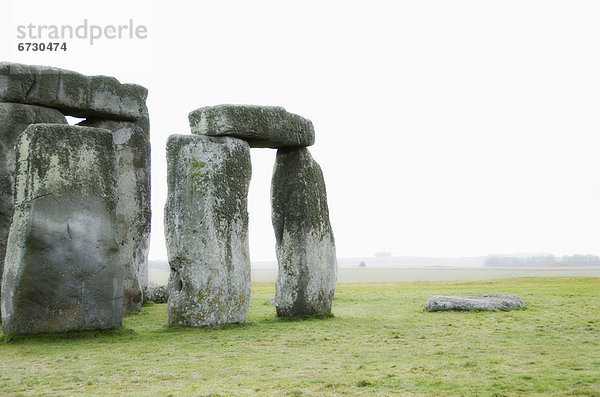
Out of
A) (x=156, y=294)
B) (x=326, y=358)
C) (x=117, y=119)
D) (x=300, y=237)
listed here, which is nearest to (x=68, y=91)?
(x=117, y=119)

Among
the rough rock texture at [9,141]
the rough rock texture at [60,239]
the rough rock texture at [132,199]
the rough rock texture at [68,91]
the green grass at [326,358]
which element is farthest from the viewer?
the rough rock texture at [132,199]

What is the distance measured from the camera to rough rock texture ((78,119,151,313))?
14.3m

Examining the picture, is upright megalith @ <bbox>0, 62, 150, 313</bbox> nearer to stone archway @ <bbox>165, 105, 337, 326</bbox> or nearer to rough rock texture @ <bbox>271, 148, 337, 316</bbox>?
stone archway @ <bbox>165, 105, 337, 326</bbox>

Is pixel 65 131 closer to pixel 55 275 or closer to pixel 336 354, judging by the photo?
pixel 55 275

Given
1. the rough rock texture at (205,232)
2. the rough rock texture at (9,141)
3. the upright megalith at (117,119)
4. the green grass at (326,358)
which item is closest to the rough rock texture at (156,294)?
the upright megalith at (117,119)

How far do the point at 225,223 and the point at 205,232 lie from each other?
40cm

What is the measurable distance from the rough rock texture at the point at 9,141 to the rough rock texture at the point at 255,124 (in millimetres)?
3829

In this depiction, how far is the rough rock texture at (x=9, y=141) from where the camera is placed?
12125 mm

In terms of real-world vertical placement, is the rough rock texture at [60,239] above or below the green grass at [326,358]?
above

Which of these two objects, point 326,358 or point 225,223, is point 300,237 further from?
point 326,358

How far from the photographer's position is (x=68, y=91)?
13094 millimetres

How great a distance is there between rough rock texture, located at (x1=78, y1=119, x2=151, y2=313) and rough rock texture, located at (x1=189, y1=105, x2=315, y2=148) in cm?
423

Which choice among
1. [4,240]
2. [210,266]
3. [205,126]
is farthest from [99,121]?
[210,266]

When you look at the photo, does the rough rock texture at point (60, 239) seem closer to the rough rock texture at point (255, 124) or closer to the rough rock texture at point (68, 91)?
the rough rock texture at point (255, 124)
